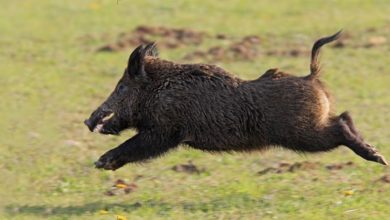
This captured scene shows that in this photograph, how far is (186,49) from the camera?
15438 mm

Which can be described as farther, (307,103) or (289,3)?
(289,3)

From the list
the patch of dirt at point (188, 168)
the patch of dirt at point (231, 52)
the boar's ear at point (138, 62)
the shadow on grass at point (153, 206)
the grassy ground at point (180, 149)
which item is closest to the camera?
the shadow on grass at point (153, 206)

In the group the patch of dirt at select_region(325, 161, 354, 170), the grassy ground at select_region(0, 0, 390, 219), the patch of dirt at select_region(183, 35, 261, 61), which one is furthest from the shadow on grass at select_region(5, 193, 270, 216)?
the patch of dirt at select_region(183, 35, 261, 61)

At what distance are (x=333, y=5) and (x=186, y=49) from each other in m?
4.32

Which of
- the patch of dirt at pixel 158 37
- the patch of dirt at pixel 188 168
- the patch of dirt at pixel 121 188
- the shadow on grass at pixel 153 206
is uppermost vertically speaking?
the patch of dirt at pixel 158 37

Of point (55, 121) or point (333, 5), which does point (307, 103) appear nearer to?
point (55, 121)

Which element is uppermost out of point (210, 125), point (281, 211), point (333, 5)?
point (333, 5)

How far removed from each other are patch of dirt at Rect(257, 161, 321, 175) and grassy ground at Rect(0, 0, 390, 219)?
2.2 inches

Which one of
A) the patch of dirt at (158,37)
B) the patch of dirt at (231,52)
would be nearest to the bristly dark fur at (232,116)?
the patch of dirt at (231,52)

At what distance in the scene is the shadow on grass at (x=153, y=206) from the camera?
308 inches

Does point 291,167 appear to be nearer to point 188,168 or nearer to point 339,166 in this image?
point 339,166

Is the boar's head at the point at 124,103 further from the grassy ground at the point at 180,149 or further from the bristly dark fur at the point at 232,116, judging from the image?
the grassy ground at the point at 180,149

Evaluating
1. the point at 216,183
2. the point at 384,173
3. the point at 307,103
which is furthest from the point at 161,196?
the point at 384,173

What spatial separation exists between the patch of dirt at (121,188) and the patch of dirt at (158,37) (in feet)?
22.6
